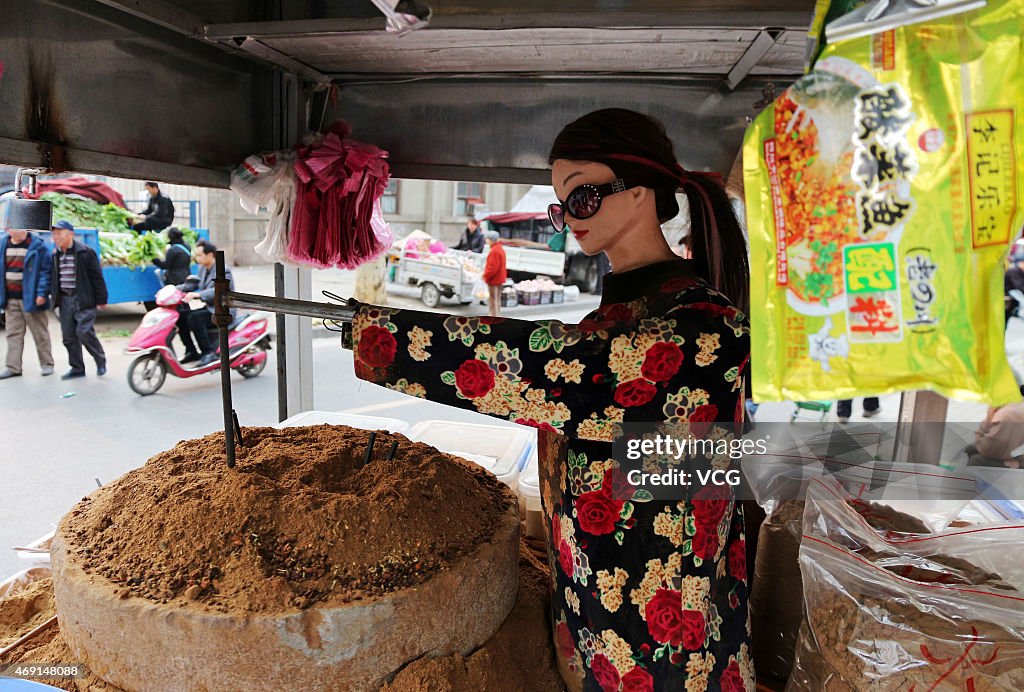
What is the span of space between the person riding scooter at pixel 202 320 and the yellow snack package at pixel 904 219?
6.07 m

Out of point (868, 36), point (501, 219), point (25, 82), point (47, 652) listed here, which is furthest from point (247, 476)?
point (501, 219)

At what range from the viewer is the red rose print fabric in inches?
43.1

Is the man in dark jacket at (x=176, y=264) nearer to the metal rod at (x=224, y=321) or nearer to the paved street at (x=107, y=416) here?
the paved street at (x=107, y=416)

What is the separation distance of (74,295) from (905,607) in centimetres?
682

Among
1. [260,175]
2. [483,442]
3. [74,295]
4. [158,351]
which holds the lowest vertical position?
[158,351]

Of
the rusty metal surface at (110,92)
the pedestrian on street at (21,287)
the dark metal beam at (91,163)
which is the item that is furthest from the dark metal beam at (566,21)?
the pedestrian on street at (21,287)

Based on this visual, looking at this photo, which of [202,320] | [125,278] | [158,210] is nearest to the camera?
[202,320]

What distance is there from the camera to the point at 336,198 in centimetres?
227

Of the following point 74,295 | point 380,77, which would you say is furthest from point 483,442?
point 74,295

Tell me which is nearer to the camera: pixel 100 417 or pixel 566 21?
pixel 566 21

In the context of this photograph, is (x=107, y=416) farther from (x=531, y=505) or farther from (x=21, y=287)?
(x=531, y=505)

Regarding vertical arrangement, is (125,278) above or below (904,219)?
below

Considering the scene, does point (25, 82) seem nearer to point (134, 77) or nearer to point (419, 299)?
point (134, 77)

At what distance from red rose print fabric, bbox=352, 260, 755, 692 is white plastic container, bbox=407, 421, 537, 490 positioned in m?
1.15
